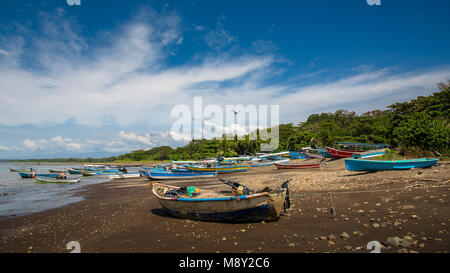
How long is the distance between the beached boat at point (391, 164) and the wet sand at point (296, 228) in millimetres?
1674

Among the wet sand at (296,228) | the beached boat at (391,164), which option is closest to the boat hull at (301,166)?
the beached boat at (391,164)

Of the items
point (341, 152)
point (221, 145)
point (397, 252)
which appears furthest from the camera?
point (221, 145)

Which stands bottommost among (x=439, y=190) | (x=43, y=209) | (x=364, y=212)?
(x=43, y=209)

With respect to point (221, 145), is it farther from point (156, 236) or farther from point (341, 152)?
point (156, 236)

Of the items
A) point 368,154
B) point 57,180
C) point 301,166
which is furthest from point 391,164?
point 57,180

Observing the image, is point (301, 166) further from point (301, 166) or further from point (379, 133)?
point (379, 133)

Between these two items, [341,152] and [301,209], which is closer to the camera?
[301,209]

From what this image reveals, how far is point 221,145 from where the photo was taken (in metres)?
86.6

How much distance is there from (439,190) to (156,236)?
41.9 feet

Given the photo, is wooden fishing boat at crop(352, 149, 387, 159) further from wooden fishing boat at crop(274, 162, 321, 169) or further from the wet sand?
the wet sand

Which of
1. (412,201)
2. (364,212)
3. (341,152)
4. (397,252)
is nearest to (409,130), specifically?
(341,152)

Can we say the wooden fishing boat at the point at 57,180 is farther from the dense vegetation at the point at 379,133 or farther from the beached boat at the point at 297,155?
the dense vegetation at the point at 379,133
